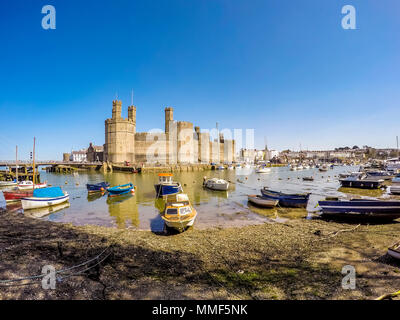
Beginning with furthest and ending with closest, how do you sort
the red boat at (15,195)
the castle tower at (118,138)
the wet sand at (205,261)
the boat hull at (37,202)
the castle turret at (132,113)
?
the castle turret at (132,113), the castle tower at (118,138), the red boat at (15,195), the boat hull at (37,202), the wet sand at (205,261)

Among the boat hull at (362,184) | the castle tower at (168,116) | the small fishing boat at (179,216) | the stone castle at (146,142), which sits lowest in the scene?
the boat hull at (362,184)

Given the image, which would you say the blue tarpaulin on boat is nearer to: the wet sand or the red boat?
the red boat

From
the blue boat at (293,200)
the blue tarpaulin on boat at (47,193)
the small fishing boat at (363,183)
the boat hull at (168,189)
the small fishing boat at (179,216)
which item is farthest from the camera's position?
the small fishing boat at (363,183)

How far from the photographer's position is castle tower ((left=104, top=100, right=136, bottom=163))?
7619 cm

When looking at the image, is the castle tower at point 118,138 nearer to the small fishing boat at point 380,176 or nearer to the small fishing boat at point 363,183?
the small fishing boat at point 363,183

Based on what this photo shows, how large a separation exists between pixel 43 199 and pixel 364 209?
23339 mm

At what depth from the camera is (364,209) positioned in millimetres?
12578

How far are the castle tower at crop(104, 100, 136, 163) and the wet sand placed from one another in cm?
6758

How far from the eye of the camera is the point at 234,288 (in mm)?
5484

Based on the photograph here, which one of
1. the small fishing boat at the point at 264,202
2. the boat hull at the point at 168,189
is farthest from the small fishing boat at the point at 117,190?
the small fishing boat at the point at 264,202

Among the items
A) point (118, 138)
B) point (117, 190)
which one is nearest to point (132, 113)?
point (118, 138)

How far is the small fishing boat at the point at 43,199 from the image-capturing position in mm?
17130

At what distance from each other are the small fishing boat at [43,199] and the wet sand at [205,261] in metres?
6.35

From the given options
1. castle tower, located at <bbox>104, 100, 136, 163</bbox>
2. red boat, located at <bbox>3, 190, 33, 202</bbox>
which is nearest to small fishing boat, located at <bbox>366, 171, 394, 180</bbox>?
red boat, located at <bbox>3, 190, 33, 202</bbox>
